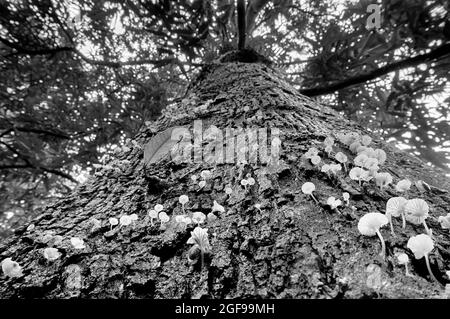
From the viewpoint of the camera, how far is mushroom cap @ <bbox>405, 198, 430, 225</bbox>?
848 mm

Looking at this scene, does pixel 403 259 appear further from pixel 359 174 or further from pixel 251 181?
pixel 251 181

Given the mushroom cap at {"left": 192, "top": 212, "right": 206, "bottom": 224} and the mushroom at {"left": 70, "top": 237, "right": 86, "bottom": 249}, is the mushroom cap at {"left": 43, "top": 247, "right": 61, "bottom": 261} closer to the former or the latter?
the mushroom at {"left": 70, "top": 237, "right": 86, "bottom": 249}

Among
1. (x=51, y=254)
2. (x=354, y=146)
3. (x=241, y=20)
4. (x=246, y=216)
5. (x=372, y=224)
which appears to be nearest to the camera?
(x=372, y=224)

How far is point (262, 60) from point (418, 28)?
70.9 inches

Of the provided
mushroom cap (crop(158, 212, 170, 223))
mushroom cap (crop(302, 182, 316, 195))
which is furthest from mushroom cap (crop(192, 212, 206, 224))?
mushroom cap (crop(302, 182, 316, 195))

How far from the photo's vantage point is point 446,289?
24.8 inches

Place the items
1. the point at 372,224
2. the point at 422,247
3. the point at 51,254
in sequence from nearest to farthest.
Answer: the point at 422,247 < the point at 372,224 < the point at 51,254

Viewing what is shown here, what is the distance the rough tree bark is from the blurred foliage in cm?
235

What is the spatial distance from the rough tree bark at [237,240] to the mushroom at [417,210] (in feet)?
0.12

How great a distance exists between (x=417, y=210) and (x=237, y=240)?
22.7 inches

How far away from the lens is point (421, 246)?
71 centimetres

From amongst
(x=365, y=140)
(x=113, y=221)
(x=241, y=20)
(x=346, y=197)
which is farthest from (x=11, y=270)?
(x=241, y=20)
